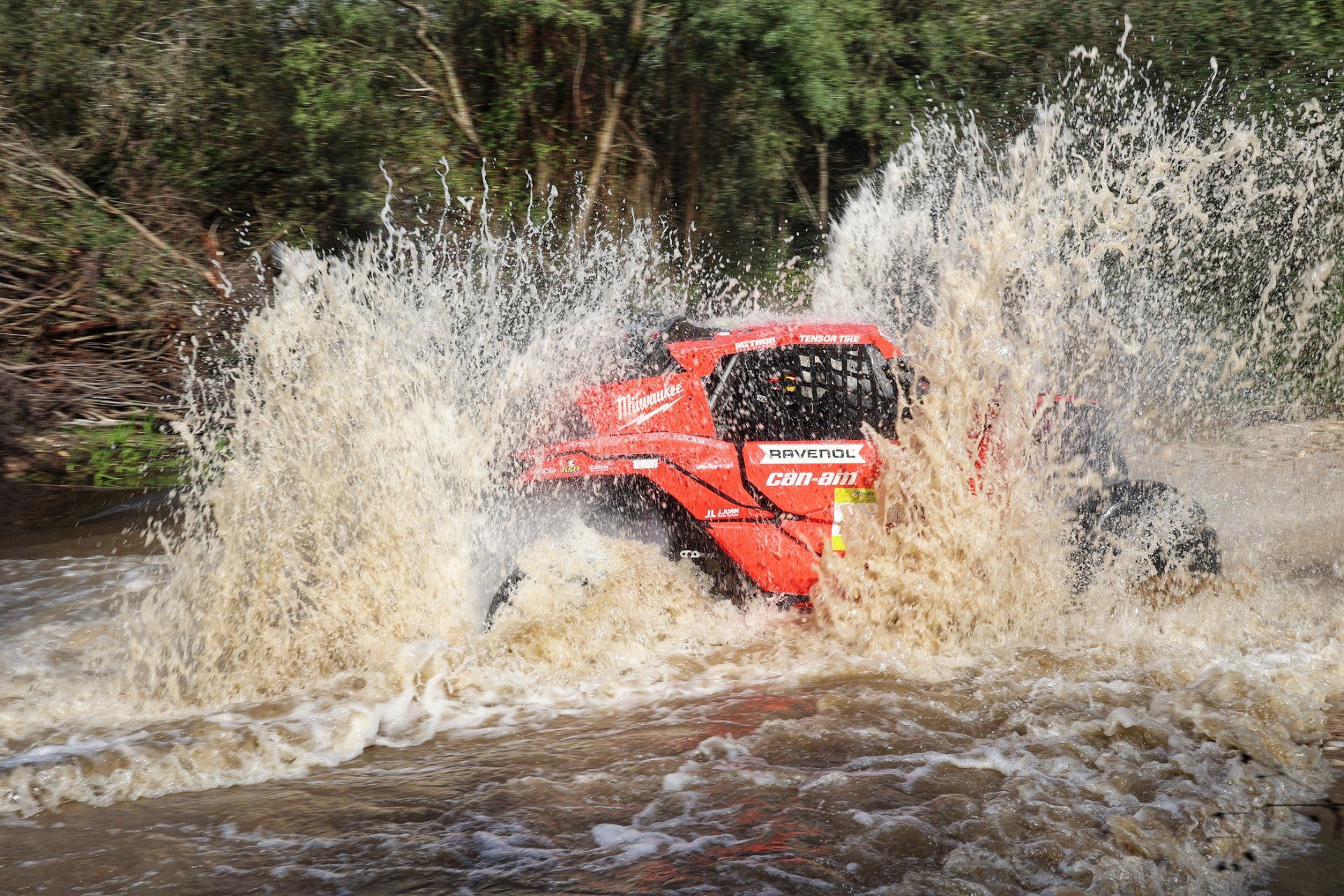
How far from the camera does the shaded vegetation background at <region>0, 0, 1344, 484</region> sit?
461 inches

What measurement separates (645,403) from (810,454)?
827mm

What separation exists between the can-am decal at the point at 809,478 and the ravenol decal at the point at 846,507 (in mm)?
51

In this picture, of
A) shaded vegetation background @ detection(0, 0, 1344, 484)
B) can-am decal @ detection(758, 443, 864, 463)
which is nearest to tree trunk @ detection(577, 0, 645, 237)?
shaded vegetation background @ detection(0, 0, 1344, 484)

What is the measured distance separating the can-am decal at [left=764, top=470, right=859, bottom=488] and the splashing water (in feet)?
0.57

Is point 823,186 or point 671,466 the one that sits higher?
point 671,466

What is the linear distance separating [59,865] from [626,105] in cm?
1241

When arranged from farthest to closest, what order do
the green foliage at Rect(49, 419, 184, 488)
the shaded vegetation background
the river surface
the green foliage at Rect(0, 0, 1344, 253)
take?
the green foliage at Rect(0, 0, 1344, 253)
the shaded vegetation background
the green foliage at Rect(49, 419, 184, 488)
the river surface

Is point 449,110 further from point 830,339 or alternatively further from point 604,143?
point 830,339

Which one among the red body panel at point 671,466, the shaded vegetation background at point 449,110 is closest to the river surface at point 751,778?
the red body panel at point 671,466

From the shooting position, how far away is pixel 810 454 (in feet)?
16.5

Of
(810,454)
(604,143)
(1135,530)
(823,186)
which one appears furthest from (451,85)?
(1135,530)

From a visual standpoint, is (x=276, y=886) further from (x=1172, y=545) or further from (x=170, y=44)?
(x=170, y=44)

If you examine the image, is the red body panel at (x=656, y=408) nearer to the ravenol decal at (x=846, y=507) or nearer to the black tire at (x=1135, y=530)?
the ravenol decal at (x=846, y=507)

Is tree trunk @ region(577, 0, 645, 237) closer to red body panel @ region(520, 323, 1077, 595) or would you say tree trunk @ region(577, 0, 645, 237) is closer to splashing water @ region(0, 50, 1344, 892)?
splashing water @ region(0, 50, 1344, 892)
